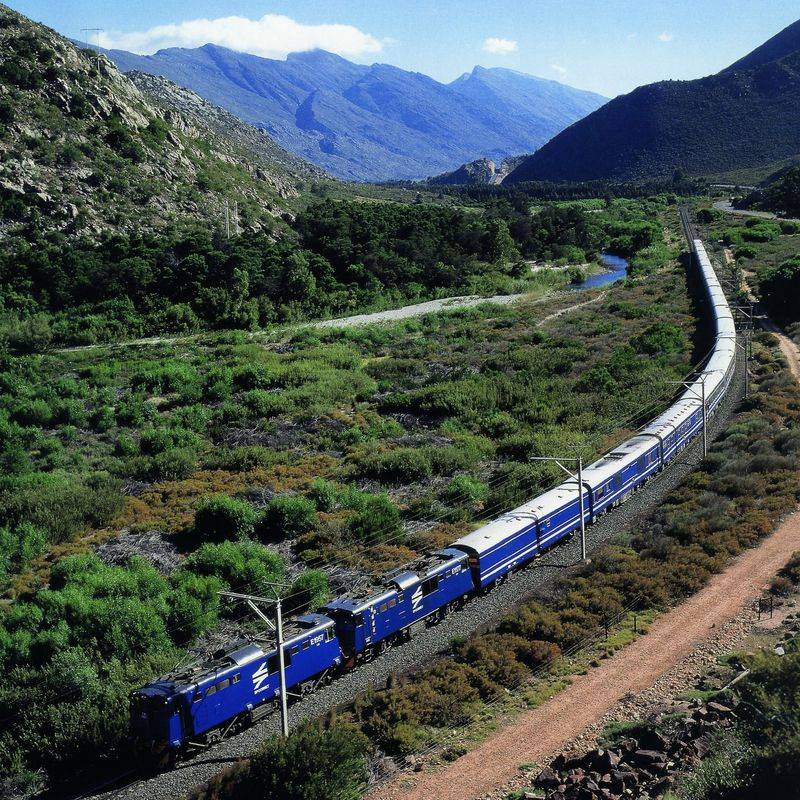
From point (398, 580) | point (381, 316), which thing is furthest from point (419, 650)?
point (381, 316)

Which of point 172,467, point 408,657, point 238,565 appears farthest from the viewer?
point 172,467

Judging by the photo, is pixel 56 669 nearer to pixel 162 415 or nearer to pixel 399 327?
pixel 162 415

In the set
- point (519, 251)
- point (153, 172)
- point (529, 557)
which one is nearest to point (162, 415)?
point (529, 557)

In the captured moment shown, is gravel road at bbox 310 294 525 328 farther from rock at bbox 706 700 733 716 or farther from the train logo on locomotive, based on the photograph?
rock at bbox 706 700 733 716

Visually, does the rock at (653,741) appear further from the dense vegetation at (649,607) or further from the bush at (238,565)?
the bush at (238,565)

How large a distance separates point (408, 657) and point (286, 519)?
10.2 meters

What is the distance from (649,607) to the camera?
21.9 metres

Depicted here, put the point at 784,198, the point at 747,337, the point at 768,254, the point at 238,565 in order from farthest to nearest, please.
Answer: the point at 784,198 < the point at 768,254 < the point at 747,337 < the point at 238,565

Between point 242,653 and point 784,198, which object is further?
point 784,198

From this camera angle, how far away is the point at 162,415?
4653 cm

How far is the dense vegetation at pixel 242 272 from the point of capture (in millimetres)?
70188

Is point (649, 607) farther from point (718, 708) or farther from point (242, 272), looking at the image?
point (242, 272)

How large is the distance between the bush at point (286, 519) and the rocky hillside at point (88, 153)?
2361 inches

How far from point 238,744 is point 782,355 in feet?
148
